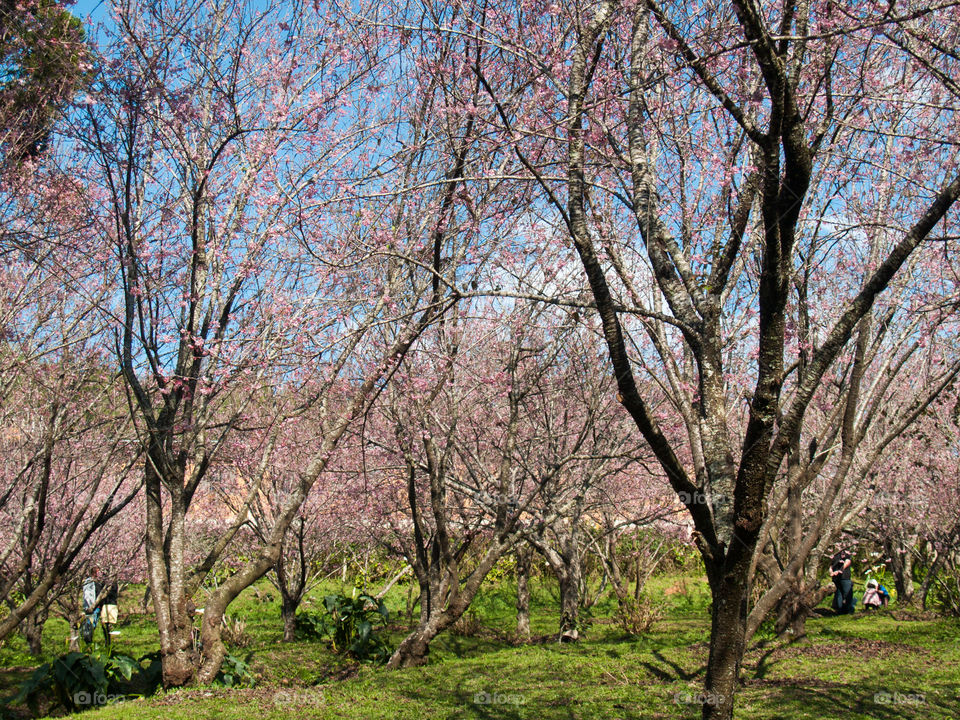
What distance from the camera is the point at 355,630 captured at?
11586 millimetres

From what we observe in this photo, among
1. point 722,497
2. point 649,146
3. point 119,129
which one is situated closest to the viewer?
point 722,497

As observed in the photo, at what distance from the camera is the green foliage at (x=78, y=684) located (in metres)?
7.39

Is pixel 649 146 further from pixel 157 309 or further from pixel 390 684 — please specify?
pixel 390 684

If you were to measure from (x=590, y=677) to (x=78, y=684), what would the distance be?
18.1 ft

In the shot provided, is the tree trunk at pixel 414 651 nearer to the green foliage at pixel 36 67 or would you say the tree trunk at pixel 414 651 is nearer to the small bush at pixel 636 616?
the small bush at pixel 636 616

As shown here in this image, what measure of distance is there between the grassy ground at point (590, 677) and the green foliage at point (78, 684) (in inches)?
27.0

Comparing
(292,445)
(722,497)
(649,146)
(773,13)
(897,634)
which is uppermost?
(773,13)

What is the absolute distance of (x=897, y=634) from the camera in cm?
1130

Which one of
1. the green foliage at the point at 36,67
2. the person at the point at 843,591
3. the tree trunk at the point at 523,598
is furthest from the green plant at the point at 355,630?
the person at the point at 843,591

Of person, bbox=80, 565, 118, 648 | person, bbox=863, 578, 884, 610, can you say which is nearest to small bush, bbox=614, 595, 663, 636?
person, bbox=863, 578, 884, 610

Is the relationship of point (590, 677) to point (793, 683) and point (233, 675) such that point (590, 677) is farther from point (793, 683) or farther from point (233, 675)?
point (233, 675)

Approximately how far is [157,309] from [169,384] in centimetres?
74

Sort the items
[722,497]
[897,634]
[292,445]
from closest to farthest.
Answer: [722,497] < [292,445] < [897,634]

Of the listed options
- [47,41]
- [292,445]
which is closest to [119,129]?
[47,41]
